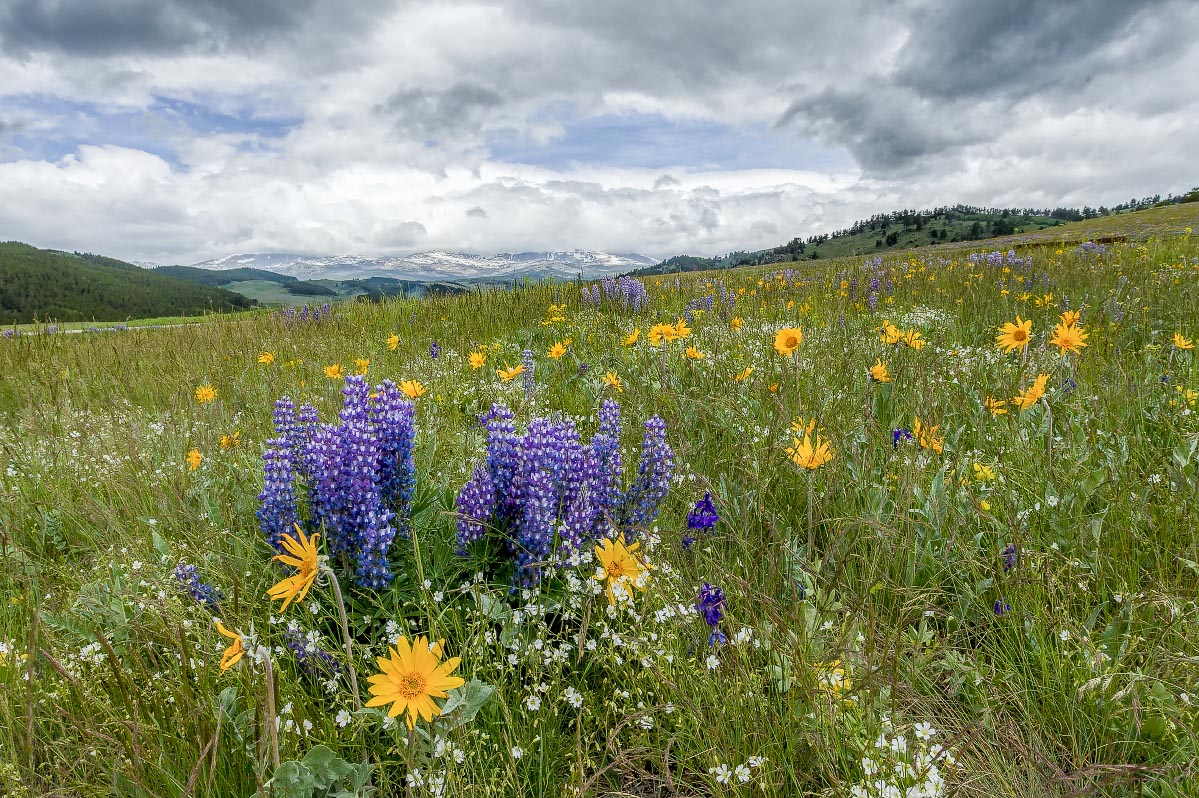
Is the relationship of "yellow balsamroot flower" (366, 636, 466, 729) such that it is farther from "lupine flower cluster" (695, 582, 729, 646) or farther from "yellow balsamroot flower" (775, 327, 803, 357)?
"yellow balsamroot flower" (775, 327, 803, 357)

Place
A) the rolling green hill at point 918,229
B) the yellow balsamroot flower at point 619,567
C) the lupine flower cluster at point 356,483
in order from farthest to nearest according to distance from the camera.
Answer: the rolling green hill at point 918,229 → the lupine flower cluster at point 356,483 → the yellow balsamroot flower at point 619,567

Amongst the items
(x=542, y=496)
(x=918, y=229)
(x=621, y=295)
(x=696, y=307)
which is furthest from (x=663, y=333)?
(x=918, y=229)

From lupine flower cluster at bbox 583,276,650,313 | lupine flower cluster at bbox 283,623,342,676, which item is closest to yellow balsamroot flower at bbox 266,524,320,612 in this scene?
lupine flower cluster at bbox 283,623,342,676

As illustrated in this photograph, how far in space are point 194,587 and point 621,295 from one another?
7884 millimetres

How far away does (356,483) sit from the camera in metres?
2.15

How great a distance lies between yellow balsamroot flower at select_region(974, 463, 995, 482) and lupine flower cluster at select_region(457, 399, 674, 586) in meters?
1.59

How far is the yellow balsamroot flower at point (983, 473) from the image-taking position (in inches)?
112

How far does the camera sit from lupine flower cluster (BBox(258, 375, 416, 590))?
7.02 feet

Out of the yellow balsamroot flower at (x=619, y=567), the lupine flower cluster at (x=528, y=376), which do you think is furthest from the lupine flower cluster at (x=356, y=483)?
the lupine flower cluster at (x=528, y=376)

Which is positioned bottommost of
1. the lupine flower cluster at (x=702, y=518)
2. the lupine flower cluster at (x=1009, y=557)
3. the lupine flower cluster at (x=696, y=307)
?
the lupine flower cluster at (x=1009, y=557)

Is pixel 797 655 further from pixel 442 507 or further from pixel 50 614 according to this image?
pixel 50 614

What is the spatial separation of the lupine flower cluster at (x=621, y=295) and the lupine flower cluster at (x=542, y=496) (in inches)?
266

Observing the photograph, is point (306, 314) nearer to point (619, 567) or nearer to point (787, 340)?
point (787, 340)

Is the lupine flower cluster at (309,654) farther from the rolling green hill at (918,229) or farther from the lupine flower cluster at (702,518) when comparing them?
the rolling green hill at (918,229)
